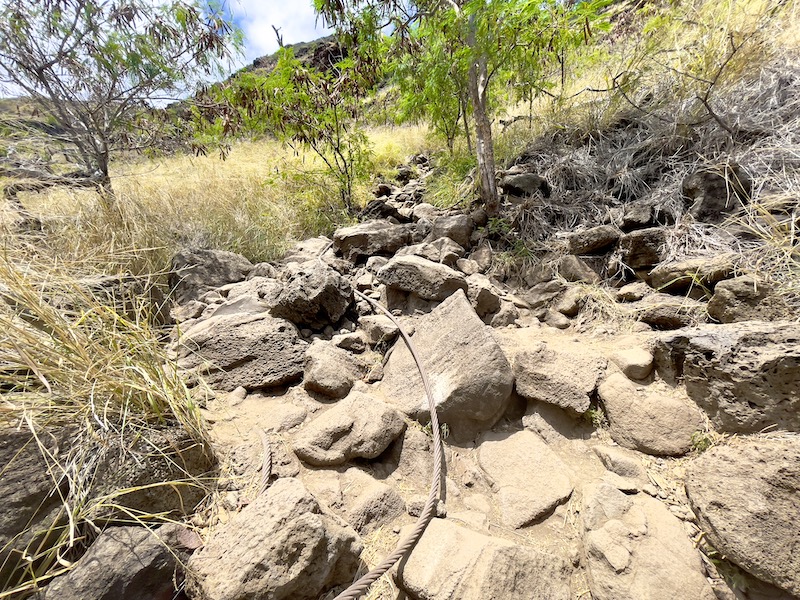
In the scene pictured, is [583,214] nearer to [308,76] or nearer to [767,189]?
[767,189]

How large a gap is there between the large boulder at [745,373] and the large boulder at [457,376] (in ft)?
2.51

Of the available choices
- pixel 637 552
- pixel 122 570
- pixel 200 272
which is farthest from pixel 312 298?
pixel 637 552

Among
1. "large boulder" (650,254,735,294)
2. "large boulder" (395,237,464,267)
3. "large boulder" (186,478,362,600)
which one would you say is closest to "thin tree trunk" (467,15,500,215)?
"large boulder" (395,237,464,267)

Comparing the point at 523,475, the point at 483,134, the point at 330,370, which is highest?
the point at 483,134

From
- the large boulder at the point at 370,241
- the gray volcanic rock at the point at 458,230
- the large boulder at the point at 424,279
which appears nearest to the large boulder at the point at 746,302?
the large boulder at the point at 424,279

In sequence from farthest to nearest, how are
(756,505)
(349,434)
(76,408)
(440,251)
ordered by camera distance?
(440,251), (349,434), (76,408), (756,505)

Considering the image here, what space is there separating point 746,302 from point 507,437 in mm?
1307

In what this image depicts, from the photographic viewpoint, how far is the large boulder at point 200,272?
3.02 m

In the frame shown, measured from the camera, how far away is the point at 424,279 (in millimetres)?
2535

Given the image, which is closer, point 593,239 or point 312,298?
point 312,298

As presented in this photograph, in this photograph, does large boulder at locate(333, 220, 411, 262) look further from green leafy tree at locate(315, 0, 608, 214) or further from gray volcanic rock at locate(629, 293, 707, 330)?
gray volcanic rock at locate(629, 293, 707, 330)

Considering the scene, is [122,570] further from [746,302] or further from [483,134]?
[483,134]

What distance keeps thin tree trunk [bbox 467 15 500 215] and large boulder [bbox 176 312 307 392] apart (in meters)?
2.09

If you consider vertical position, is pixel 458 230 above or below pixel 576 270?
above
